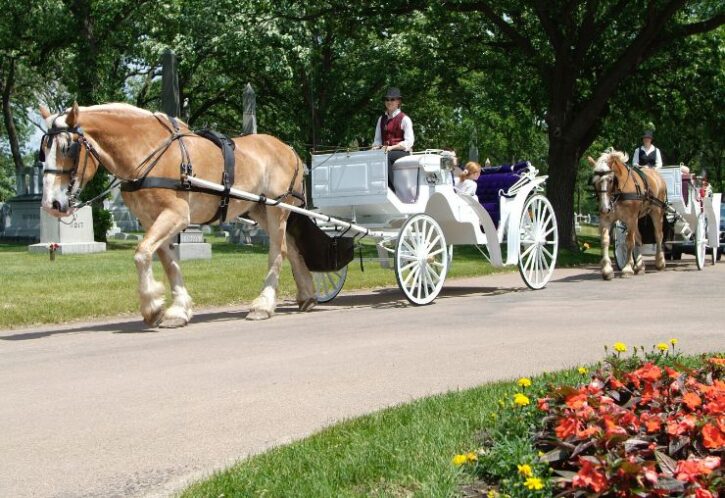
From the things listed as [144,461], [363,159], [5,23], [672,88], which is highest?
[5,23]

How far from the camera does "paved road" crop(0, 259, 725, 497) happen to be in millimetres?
5043

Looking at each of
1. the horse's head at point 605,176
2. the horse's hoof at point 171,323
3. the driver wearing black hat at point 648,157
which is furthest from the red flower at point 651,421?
the driver wearing black hat at point 648,157

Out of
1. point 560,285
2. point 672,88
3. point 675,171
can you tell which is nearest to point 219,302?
point 560,285

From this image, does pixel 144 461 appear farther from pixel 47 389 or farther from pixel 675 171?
pixel 675 171

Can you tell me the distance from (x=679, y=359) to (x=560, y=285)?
8.50 metres

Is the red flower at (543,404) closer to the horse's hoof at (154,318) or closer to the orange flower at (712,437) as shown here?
the orange flower at (712,437)

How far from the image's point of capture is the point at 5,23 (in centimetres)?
Answer: 3569

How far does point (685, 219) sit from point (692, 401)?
16974 millimetres

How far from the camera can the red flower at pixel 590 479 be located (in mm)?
3797

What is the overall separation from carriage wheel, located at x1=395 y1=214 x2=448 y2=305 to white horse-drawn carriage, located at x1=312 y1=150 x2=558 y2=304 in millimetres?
13

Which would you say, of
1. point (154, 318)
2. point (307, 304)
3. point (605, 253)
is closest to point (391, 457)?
point (154, 318)

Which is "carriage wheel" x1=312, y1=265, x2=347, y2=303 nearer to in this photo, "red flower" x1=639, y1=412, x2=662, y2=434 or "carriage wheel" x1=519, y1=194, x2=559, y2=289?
"carriage wheel" x1=519, y1=194, x2=559, y2=289

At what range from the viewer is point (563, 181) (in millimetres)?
25281

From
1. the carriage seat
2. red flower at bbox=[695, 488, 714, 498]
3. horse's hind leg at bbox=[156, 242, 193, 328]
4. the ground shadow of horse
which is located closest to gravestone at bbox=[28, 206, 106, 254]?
the ground shadow of horse
